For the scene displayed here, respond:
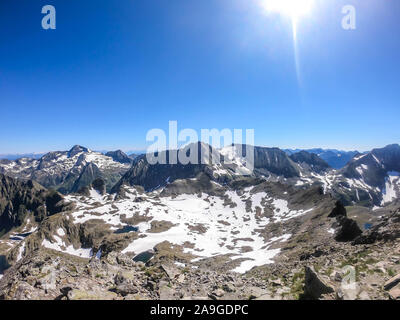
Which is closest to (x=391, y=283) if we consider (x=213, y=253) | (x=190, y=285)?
(x=190, y=285)

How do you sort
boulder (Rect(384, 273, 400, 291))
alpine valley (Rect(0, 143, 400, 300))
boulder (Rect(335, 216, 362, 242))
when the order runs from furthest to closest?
boulder (Rect(335, 216, 362, 242)), alpine valley (Rect(0, 143, 400, 300)), boulder (Rect(384, 273, 400, 291))

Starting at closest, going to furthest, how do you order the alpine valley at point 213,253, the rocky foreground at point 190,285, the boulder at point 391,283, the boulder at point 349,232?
1. the boulder at point 391,283
2. the rocky foreground at point 190,285
3. the alpine valley at point 213,253
4. the boulder at point 349,232

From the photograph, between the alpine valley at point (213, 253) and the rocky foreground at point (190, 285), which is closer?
the rocky foreground at point (190, 285)

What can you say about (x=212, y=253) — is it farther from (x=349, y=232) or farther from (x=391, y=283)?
(x=391, y=283)

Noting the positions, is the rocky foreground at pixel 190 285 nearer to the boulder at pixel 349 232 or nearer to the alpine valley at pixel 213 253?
the alpine valley at pixel 213 253

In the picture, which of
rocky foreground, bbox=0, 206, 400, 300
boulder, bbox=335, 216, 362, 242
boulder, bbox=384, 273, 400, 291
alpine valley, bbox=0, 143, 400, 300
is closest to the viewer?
boulder, bbox=384, 273, 400, 291

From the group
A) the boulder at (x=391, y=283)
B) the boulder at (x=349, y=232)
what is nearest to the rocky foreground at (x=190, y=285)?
the boulder at (x=391, y=283)

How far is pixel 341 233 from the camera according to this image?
2080 inches

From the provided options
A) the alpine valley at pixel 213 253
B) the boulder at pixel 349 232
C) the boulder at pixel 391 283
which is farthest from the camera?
the boulder at pixel 349 232

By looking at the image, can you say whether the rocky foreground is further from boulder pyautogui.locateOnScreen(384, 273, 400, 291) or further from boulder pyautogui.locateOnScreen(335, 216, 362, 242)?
boulder pyautogui.locateOnScreen(335, 216, 362, 242)

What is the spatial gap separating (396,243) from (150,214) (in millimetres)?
166910

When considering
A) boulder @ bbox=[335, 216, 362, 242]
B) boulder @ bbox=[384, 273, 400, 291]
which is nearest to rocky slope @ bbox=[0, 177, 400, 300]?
boulder @ bbox=[384, 273, 400, 291]
